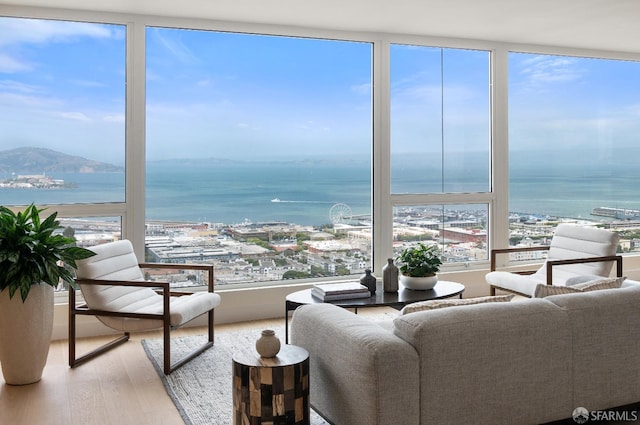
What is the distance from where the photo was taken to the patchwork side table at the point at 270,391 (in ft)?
8.93

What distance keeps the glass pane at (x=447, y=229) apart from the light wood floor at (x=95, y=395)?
286 centimetres

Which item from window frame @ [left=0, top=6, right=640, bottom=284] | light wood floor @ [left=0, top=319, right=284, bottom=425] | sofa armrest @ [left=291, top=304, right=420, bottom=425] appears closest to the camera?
sofa armrest @ [left=291, top=304, right=420, bottom=425]

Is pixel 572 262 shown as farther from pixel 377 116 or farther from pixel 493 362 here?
pixel 493 362

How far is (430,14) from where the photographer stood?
5.47 meters

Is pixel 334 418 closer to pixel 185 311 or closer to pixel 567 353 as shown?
pixel 567 353

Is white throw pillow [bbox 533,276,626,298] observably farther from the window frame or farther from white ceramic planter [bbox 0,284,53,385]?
the window frame

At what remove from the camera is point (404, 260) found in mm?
4773

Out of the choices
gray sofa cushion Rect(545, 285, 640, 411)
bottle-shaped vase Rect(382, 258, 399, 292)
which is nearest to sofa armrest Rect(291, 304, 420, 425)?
gray sofa cushion Rect(545, 285, 640, 411)

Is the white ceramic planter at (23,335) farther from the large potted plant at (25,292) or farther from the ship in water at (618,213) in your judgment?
the ship in water at (618,213)

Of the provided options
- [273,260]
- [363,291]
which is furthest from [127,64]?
[363,291]

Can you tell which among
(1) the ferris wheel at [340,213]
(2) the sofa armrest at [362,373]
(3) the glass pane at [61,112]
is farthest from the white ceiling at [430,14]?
(2) the sofa armrest at [362,373]

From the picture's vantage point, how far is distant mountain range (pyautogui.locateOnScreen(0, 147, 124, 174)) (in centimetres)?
510

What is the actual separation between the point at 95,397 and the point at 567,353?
102 inches

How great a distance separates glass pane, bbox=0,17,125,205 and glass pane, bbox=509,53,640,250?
13.2ft
